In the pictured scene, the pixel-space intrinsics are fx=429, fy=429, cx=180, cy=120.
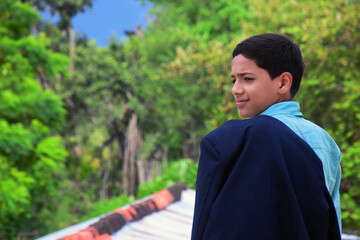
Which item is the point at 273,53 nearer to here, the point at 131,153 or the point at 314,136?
the point at 314,136

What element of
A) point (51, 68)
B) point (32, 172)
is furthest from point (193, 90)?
point (32, 172)

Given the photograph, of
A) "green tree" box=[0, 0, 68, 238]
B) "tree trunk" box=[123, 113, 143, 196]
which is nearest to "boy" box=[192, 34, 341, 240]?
"green tree" box=[0, 0, 68, 238]

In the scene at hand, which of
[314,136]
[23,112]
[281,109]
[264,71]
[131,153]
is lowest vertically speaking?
[131,153]

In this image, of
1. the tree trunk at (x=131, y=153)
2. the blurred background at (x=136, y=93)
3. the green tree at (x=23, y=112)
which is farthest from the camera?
the tree trunk at (x=131, y=153)

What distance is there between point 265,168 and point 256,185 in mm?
59

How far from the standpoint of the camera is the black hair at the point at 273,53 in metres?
1.47

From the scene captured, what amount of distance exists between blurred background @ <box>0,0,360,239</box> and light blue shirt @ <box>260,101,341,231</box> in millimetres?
7001

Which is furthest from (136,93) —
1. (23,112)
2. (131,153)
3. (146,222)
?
(146,222)

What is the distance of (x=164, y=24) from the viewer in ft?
95.2

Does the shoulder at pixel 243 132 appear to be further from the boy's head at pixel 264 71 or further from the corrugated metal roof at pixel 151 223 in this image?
the corrugated metal roof at pixel 151 223

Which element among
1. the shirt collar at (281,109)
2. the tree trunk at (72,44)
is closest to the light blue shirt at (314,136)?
the shirt collar at (281,109)

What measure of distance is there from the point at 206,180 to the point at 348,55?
1011cm

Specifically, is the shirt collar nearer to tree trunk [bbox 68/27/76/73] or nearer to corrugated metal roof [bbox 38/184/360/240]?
corrugated metal roof [bbox 38/184/360/240]

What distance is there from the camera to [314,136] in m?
1.49
